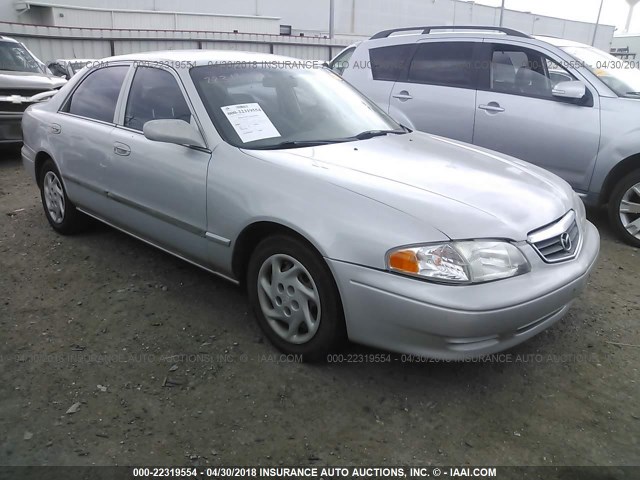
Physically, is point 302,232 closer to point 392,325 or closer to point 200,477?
point 392,325

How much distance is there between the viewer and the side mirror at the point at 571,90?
4.84 m

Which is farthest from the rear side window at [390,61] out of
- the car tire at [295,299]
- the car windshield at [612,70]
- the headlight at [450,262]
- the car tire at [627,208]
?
the headlight at [450,262]

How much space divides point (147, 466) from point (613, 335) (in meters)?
2.66

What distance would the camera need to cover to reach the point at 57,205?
4.67 meters

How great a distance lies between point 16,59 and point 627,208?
8494 millimetres

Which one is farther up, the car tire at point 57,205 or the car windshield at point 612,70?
the car windshield at point 612,70

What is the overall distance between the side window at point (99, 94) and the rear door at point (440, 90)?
3078 mm

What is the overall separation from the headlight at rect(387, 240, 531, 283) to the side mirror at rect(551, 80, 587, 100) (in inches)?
123

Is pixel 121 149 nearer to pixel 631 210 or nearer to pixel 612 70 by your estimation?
pixel 631 210

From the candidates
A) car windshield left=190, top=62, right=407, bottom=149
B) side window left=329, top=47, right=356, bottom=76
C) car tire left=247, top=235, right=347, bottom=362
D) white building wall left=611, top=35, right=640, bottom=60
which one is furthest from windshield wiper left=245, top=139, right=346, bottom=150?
white building wall left=611, top=35, right=640, bottom=60

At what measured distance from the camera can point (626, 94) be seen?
4816mm

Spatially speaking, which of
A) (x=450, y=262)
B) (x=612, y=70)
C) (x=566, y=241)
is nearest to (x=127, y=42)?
(x=612, y=70)

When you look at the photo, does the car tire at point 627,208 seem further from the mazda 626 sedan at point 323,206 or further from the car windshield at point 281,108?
the car windshield at point 281,108

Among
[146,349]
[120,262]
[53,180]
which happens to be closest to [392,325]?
[146,349]
